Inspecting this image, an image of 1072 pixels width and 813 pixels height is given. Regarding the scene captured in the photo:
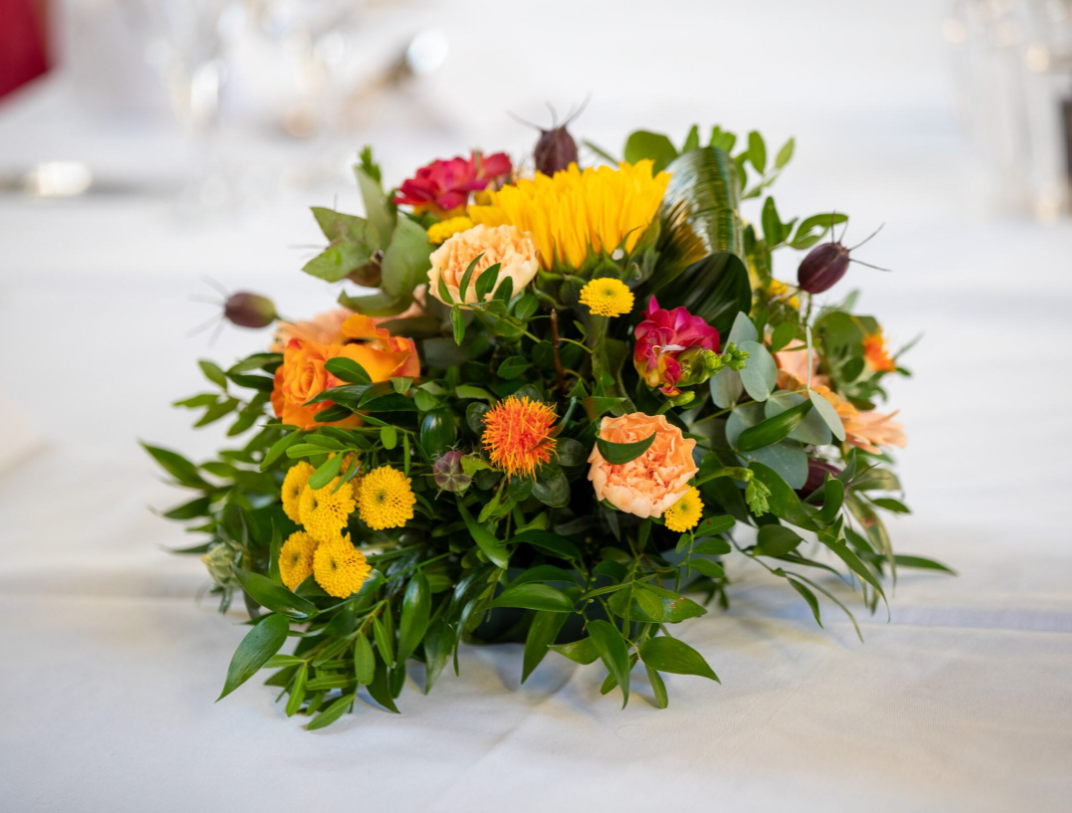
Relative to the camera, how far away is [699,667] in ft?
1.35

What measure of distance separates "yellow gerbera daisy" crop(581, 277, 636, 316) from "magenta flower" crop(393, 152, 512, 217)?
12 centimetres

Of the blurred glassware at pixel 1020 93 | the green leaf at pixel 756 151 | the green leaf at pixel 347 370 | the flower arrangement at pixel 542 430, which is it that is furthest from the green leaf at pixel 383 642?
the blurred glassware at pixel 1020 93

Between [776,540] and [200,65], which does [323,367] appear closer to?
[776,540]

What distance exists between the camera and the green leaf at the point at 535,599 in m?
0.41

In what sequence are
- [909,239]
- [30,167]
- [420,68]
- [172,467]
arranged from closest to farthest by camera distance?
[172,467], [909,239], [30,167], [420,68]

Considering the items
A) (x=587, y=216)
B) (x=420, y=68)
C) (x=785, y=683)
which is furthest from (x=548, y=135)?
(x=420, y=68)

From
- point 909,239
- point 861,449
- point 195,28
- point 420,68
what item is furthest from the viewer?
point 420,68

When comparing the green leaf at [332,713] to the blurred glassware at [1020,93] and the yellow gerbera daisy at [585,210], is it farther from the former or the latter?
the blurred glassware at [1020,93]

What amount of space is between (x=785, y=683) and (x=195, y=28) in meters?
1.42

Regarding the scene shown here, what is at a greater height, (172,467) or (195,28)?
(195,28)

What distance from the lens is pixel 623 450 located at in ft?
1.26

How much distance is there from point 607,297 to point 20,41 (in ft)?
8.19

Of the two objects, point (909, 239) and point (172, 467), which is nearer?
point (172, 467)

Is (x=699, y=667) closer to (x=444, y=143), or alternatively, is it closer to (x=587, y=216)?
(x=587, y=216)
